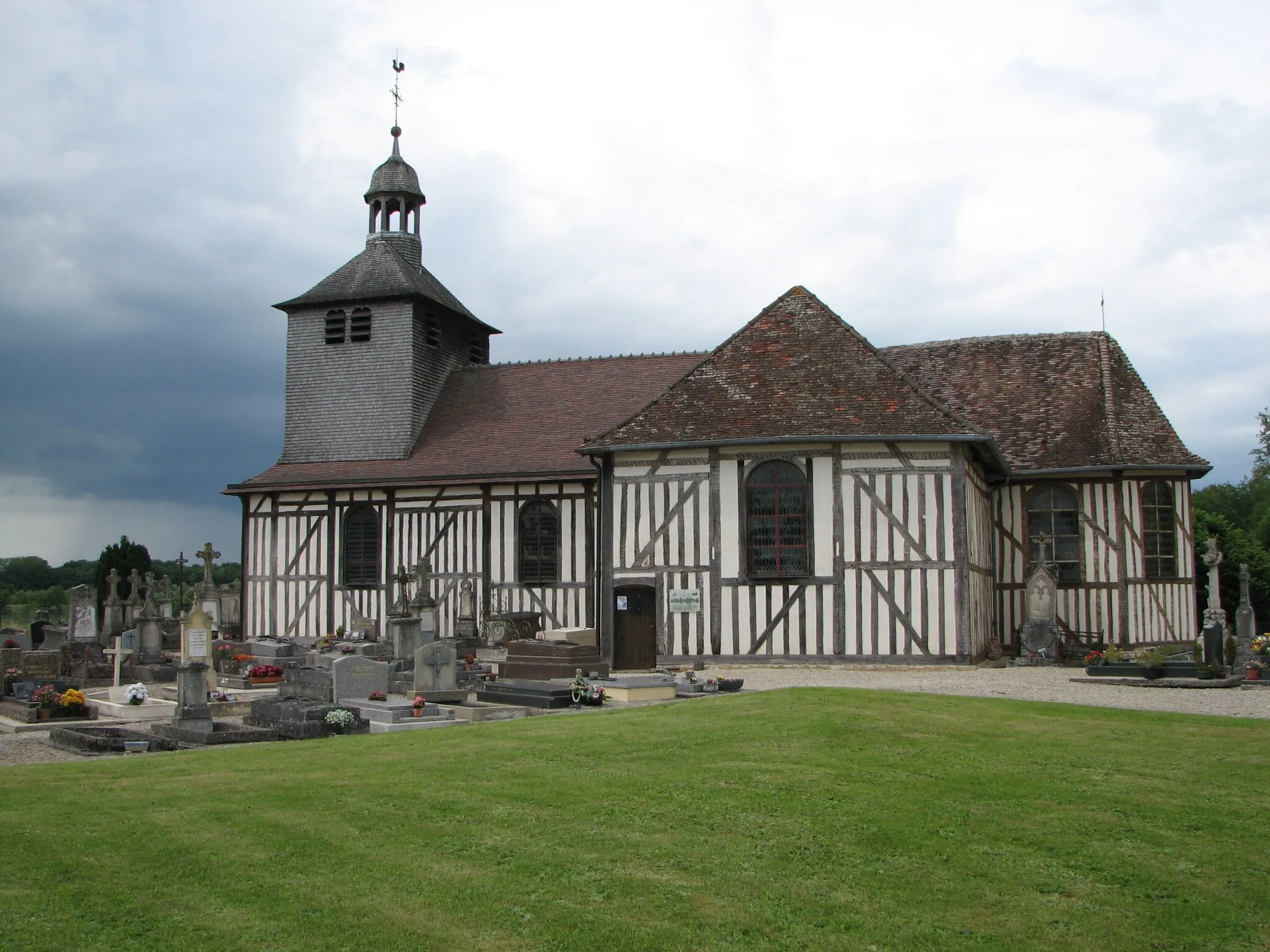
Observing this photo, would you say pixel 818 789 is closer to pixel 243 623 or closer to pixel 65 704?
pixel 65 704

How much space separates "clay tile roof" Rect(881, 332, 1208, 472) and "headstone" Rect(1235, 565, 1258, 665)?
341 cm

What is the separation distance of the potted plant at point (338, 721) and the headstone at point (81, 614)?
11893 millimetres

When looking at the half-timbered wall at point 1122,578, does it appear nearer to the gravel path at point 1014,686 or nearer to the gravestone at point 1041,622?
the gravestone at point 1041,622

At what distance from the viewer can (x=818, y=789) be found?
8.05m

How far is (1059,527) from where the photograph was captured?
915 inches

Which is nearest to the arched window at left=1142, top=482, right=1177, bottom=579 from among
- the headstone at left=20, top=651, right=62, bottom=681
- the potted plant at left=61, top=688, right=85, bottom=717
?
the potted plant at left=61, top=688, right=85, bottom=717

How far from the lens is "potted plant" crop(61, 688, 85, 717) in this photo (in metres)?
15.1

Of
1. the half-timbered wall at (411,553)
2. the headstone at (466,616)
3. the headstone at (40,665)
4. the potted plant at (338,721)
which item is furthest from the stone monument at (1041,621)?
the headstone at (40,665)

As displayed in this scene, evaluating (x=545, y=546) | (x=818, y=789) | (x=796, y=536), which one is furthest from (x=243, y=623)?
(x=818, y=789)

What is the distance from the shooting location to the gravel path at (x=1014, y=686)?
14062mm

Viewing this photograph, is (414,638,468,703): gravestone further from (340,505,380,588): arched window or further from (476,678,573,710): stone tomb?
(340,505,380,588): arched window

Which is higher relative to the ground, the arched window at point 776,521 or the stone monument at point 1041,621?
the arched window at point 776,521

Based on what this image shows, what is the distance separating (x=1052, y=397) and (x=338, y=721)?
1745 cm

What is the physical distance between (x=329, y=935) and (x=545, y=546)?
19.1 m
